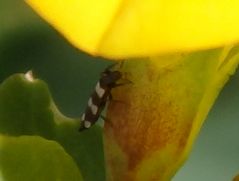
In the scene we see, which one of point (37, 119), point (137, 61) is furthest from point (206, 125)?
point (137, 61)

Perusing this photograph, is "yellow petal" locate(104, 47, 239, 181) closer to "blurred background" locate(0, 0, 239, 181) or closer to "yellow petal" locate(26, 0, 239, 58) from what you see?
"yellow petal" locate(26, 0, 239, 58)

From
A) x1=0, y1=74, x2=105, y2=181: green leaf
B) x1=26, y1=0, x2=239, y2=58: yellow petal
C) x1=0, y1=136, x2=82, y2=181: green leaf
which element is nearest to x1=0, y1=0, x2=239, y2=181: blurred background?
x1=0, y1=74, x2=105, y2=181: green leaf

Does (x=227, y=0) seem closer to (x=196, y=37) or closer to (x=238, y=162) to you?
(x=196, y=37)

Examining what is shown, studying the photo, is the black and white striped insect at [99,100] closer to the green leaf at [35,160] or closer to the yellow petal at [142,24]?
the green leaf at [35,160]

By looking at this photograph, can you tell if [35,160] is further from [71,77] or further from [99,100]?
[71,77]

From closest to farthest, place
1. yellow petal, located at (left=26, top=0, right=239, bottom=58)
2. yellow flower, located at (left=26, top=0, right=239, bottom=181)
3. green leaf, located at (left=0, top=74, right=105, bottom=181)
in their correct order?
yellow petal, located at (left=26, top=0, right=239, bottom=58), yellow flower, located at (left=26, top=0, right=239, bottom=181), green leaf, located at (left=0, top=74, right=105, bottom=181)

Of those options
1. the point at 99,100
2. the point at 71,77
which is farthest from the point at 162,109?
the point at 71,77
